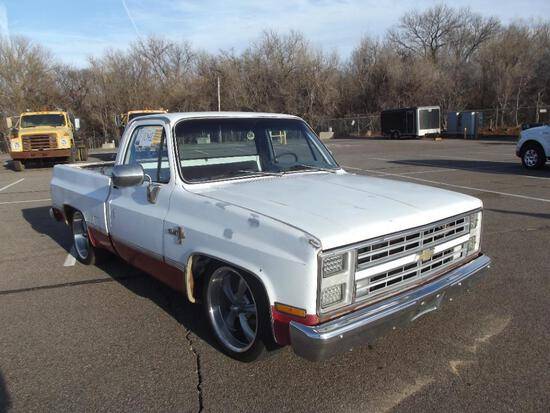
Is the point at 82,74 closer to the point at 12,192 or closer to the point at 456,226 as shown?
the point at 12,192

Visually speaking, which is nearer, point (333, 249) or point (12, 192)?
point (333, 249)

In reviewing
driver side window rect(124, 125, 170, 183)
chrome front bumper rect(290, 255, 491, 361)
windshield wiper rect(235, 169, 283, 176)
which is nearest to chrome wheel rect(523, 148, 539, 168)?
windshield wiper rect(235, 169, 283, 176)

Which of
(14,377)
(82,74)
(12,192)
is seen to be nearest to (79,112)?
(82,74)

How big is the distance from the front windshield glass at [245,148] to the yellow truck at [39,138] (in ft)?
56.6

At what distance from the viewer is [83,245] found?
5770 millimetres

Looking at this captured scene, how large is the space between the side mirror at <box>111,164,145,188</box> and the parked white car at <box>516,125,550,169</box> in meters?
13.1

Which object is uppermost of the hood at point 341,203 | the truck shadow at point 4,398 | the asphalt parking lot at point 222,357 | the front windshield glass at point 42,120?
the front windshield glass at point 42,120

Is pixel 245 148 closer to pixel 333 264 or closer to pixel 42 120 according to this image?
pixel 333 264

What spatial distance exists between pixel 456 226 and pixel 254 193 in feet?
4.94

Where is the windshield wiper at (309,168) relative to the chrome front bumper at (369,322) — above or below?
above

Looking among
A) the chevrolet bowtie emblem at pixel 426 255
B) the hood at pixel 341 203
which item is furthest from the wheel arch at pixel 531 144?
the chevrolet bowtie emblem at pixel 426 255

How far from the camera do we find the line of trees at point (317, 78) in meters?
46.0

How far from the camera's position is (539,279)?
190 inches

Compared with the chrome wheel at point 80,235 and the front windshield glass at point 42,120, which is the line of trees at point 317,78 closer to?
the front windshield glass at point 42,120
